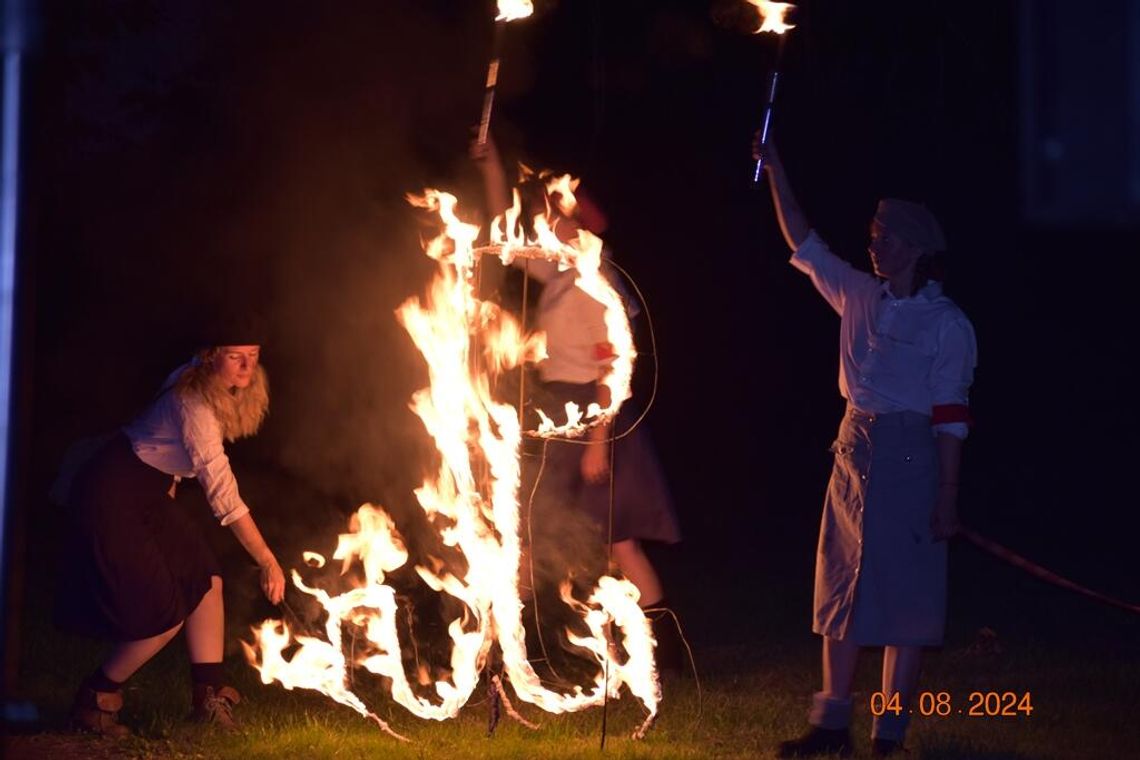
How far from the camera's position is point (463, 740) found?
680 centimetres

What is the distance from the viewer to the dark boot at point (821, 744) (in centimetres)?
665

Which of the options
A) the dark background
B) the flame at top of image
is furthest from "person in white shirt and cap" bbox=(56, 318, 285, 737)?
the dark background

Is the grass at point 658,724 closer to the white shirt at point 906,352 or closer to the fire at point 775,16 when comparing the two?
the white shirt at point 906,352

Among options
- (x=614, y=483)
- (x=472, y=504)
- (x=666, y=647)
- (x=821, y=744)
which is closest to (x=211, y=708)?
(x=472, y=504)

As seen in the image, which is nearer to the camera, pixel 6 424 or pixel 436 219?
pixel 6 424

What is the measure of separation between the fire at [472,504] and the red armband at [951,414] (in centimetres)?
116

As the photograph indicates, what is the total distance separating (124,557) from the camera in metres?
7.02

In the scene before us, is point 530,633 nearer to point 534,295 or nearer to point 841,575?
point 841,575

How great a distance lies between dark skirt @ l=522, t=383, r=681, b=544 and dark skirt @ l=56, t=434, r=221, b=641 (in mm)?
1676

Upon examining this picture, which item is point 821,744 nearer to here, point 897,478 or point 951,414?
point 897,478

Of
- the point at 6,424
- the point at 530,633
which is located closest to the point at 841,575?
the point at 530,633

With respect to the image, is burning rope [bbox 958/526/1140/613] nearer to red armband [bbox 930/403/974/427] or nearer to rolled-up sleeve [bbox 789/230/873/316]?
red armband [bbox 930/403/974/427]

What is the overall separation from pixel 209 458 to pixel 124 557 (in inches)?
20.3

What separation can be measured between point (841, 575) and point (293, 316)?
9867 millimetres
